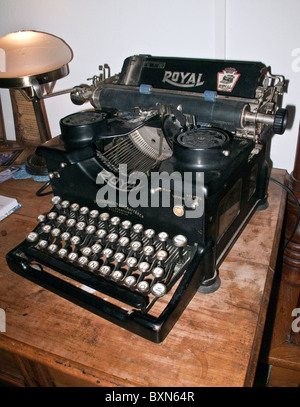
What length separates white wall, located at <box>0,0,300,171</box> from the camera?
1.41 metres

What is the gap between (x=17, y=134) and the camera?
2119mm

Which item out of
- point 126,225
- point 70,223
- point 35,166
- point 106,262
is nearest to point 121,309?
point 106,262

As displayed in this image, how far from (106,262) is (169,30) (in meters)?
1.14

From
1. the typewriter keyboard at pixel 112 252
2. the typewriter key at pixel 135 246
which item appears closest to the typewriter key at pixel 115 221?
the typewriter keyboard at pixel 112 252

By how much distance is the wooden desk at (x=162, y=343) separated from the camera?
0.91 meters

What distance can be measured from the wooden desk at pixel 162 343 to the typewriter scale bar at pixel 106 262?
5 cm

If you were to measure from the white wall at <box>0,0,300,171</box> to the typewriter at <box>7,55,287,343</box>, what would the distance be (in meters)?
0.28

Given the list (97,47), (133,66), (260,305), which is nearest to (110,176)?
(133,66)

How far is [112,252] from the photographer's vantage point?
3.79 feet

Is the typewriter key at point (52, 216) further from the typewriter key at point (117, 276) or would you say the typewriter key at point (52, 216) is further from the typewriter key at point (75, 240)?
the typewriter key at point (117, 276)
